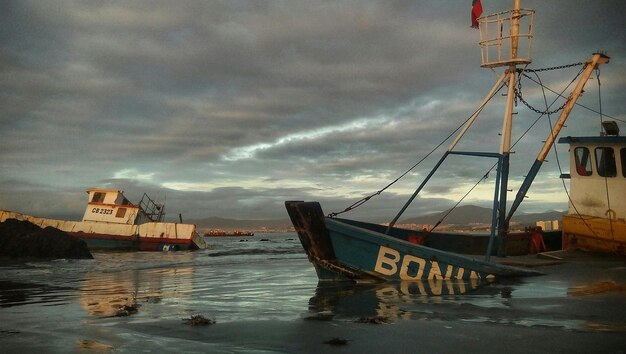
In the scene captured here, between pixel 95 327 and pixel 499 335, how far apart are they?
5543 millimetres

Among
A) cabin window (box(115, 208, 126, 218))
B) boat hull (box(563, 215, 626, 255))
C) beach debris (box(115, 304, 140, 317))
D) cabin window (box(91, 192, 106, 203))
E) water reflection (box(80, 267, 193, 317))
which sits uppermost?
cabin window (box(91, 192, 106, 203))

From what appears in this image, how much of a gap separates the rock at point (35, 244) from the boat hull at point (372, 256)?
23.3 m

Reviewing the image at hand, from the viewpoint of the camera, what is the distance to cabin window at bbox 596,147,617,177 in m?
17.6

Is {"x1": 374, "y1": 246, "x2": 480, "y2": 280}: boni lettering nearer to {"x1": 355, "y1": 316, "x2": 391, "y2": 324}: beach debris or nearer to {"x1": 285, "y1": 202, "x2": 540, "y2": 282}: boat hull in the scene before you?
{"x1": 285, "y1": 202, "x2": 540, "y2": 282}: boat hull

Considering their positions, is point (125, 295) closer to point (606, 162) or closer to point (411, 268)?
point (411, 268)

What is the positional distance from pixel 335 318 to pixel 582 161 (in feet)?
47.0

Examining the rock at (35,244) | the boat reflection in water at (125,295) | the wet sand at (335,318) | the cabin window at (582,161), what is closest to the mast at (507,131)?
the wet sand at (335,318)

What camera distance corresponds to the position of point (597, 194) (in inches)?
703

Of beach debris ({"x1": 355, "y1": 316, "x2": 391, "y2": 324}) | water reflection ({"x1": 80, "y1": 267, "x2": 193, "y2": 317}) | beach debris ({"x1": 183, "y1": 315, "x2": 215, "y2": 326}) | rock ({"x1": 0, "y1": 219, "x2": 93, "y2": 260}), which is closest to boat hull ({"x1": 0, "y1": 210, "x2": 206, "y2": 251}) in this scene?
rock ({"x1": 0, "y1": 219, "x2": 93, "y2": 260})

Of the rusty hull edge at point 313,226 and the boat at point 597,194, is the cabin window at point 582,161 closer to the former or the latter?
the boat at point 597,194

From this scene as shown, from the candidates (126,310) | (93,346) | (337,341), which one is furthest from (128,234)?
(337,341)

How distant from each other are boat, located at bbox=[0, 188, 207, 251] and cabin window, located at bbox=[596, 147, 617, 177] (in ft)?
112

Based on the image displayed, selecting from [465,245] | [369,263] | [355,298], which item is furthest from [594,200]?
[355,298]

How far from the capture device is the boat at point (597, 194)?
54.9ft
